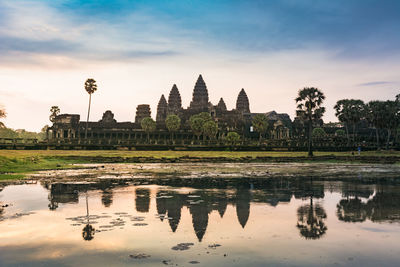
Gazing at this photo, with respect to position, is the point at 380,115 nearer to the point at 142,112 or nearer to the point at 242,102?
the point at 242,102

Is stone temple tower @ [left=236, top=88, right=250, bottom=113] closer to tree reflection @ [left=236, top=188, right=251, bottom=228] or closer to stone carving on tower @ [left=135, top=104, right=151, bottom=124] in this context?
stone carving on tower @ [left=135, top=104, right=151, bottom=124]

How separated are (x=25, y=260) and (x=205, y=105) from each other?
160921mm

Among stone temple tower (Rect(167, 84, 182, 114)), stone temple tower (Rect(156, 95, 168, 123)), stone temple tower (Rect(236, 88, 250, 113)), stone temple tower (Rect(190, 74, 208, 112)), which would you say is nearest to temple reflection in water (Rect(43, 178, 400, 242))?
stone temple tower (Rect(190, 74, 208, 112))

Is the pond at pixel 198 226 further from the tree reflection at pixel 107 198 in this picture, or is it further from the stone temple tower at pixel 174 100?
the stone temple tower at pixel 174 100

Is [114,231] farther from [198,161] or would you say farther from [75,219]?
[198,161]

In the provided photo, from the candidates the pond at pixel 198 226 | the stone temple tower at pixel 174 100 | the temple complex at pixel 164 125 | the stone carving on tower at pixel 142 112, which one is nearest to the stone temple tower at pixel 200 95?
the temple complex at pixel 164 125

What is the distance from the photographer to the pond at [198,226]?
7.88 m

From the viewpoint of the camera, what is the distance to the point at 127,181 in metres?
21.7

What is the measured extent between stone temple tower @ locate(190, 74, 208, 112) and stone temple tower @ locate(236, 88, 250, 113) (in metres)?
16.3

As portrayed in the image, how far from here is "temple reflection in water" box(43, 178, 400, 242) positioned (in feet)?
37.6

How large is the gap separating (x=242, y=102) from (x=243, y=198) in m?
165

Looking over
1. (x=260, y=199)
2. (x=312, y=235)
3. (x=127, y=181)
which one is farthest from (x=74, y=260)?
(x=127, y=181)

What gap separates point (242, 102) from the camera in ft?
586

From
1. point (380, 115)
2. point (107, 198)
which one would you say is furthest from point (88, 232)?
point (380, 115)
